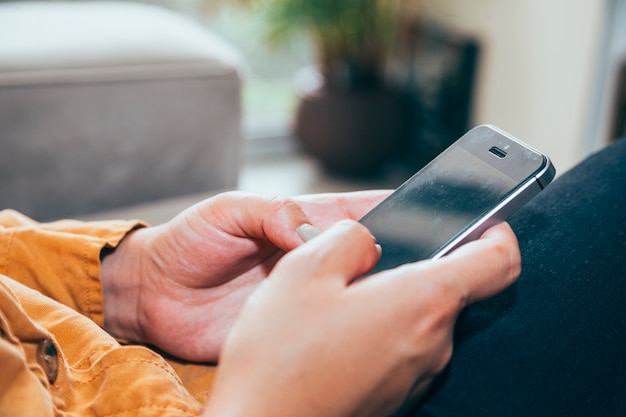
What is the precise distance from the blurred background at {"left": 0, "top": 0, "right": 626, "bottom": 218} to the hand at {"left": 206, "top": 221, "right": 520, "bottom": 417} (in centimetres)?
113

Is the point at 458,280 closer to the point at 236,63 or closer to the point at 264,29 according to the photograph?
the point at 236,63

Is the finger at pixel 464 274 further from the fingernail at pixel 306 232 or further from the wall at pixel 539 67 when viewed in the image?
the wall at pixel 539 67

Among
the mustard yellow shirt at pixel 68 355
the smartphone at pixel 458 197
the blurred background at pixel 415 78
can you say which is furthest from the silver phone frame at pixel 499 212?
the blurred background at pixel 415 78

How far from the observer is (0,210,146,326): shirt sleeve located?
0.56 metres

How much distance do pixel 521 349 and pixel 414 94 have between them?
5.31ft

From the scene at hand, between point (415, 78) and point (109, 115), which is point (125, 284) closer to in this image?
point (109, 115)

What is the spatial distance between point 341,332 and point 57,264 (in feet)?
1.03

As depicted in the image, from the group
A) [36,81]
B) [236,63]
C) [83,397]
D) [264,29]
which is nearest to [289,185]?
[264,29]

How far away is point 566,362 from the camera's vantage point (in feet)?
1.41

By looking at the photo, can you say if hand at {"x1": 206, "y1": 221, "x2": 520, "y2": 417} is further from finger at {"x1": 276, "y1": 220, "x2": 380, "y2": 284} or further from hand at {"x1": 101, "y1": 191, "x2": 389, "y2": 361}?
hand at {"x1": 101, "y1": 191, "x2": 389, "y2": 361}

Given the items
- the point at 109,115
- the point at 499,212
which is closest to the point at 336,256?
the point at 499,212

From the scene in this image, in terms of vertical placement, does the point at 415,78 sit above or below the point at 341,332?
below

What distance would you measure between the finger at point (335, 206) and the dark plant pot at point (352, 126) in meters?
1.21

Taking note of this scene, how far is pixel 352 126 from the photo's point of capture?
1.80 meters
